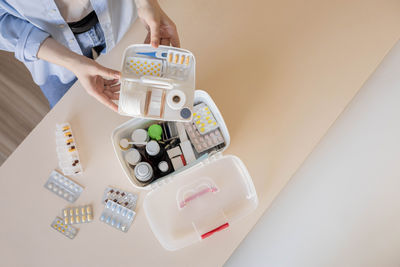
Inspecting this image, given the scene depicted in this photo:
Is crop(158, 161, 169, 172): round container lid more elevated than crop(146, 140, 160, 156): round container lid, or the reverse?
crop(146, 140, 160, 156): round container lid

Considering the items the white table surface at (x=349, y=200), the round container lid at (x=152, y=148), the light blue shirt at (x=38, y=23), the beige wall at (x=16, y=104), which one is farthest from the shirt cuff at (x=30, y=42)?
the white table surface at (x=349, y=200)

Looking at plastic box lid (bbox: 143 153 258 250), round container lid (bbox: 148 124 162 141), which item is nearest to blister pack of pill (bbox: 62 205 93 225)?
plastic box lid (bbox: 143 153 258 250)

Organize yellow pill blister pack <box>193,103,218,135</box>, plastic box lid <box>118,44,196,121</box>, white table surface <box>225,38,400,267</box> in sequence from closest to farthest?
plastic box lid <box>118,44,196,121</box>
yellow pill blister pack <box>193,103,218,135</box>
white table surface <box>225,38,400,267</box>

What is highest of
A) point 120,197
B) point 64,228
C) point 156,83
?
point 156,83

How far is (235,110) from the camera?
791mm

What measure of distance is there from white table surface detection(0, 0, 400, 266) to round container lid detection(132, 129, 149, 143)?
5.1 inches

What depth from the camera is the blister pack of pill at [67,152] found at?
727 mm

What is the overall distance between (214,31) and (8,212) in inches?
31.9

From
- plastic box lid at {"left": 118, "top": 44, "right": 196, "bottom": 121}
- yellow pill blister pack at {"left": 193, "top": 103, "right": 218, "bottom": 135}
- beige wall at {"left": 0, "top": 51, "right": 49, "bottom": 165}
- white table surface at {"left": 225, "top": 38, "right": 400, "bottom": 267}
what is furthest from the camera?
beige wall at {"left": 0, "top": 51, "right": 49, "bottom": 165}

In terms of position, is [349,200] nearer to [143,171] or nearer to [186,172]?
[186,172]

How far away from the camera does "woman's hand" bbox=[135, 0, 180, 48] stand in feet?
2.09

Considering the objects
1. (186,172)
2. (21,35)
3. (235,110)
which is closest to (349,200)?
(235,110)

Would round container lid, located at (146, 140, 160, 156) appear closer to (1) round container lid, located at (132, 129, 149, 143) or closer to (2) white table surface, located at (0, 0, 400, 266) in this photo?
(1) round container lid, located at (132, 129, 149, 143)

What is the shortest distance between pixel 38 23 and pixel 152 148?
18.4 inches
